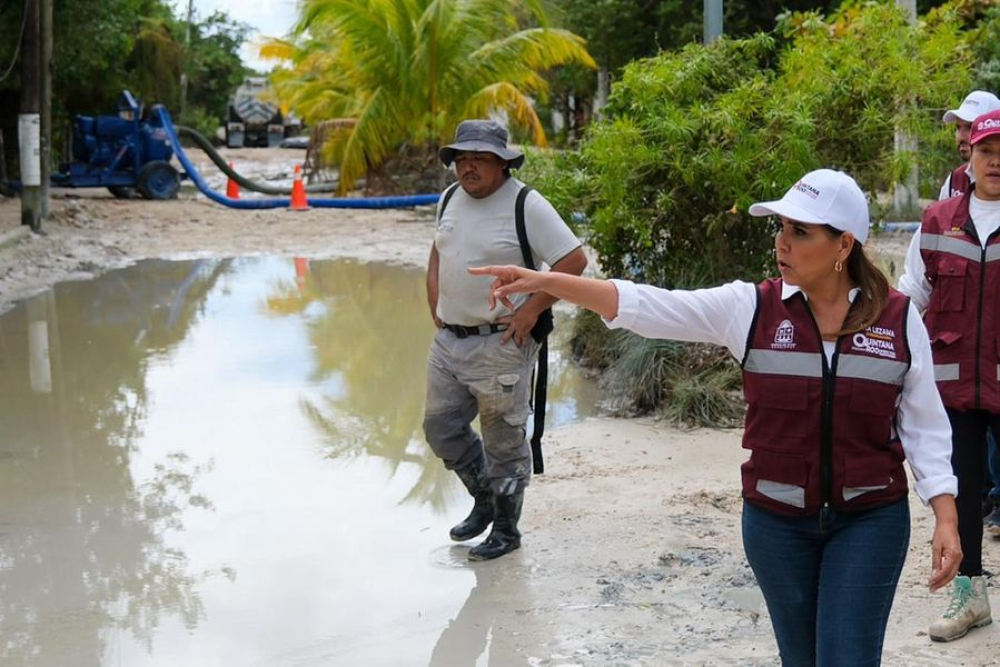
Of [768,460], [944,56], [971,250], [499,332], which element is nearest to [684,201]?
[944,56]

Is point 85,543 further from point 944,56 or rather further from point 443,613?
point 944,56

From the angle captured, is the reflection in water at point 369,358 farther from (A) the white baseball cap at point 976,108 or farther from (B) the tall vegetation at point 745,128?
(A) the white baseball cap at point 976,108

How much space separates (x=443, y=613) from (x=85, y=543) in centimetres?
184

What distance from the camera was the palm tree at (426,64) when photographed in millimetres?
22047

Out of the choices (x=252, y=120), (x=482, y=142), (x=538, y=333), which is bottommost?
(x=538, y=333)

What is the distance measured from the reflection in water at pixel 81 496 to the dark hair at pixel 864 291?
296 cm

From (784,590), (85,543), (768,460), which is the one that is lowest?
(85,543)

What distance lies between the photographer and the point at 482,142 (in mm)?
5430

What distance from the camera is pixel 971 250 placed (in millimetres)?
4520

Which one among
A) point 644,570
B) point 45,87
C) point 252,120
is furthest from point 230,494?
point 252,120

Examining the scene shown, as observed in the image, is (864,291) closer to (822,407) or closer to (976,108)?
(822,407)

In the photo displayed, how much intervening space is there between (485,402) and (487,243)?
66 cm

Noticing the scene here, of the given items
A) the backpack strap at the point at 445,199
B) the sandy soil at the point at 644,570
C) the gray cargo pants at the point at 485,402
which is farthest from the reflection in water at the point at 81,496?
the backpack strap at the point at 445,199

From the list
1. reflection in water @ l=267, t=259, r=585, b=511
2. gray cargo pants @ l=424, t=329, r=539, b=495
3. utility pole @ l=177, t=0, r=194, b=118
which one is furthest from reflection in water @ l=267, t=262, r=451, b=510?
utility pole @ l=177, t=0, r=194, b=118
